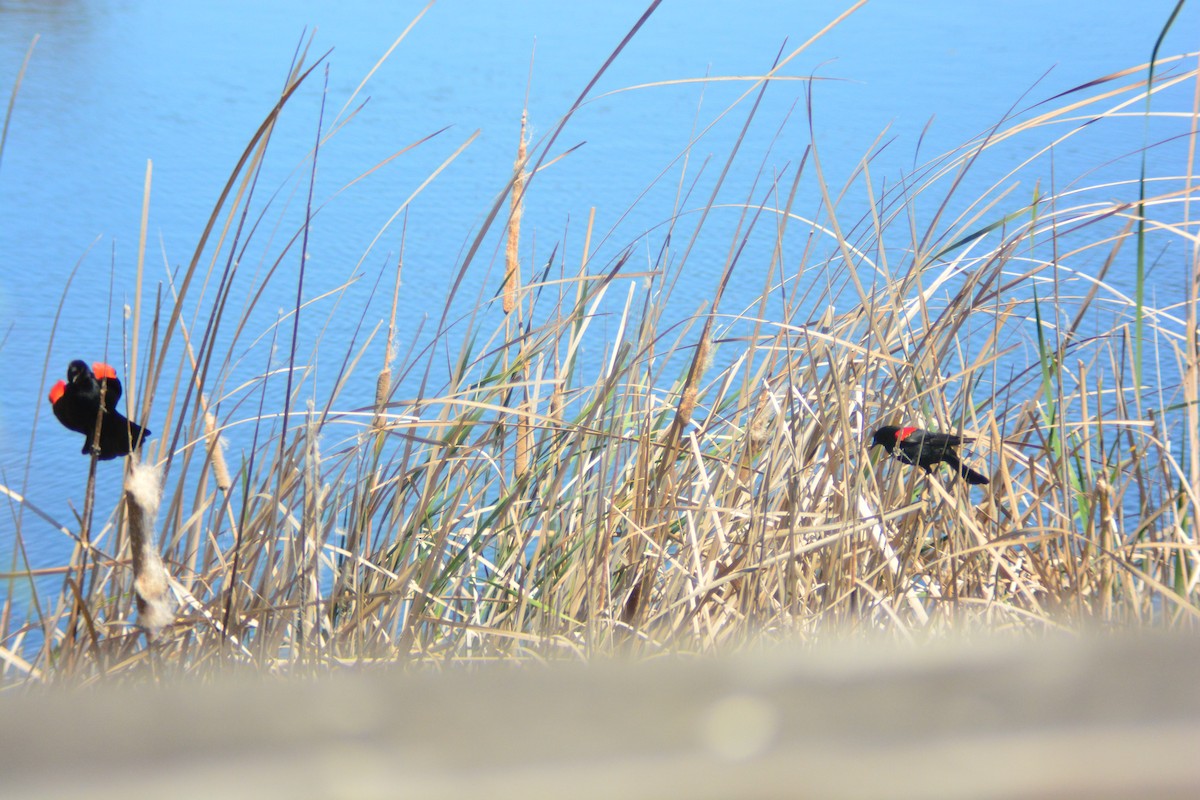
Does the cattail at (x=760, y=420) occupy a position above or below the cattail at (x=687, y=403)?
below

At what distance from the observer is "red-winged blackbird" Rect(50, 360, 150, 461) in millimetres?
557

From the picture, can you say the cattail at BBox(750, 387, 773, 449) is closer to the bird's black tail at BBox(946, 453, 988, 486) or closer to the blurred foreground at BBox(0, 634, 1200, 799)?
the bird's black tail at BBox(946, 453, 988, 486)

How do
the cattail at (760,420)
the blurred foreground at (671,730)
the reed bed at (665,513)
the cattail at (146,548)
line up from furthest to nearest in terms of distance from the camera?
the cattail at (760,420) → the reed bed at (665,513) → the cattail at (146,548) → the blurred foreground at (671,730)

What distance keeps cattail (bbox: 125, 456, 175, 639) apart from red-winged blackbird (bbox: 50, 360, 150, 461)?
45 mm

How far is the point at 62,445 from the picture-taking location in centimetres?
116

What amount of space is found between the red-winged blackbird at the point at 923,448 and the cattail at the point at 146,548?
1.58 feet

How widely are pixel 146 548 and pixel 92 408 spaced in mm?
101

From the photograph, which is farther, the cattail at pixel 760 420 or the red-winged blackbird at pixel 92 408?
the cattail at pixel 760 420

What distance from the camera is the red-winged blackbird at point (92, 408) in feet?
1.83

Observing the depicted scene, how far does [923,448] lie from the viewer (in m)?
0.70

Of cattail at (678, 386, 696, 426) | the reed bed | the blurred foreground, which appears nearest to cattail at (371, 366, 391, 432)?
the reed bed

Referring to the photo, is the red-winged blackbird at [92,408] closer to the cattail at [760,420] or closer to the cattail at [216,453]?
the cattail at [216,453]

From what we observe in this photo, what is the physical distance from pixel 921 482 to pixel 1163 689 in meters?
0.75

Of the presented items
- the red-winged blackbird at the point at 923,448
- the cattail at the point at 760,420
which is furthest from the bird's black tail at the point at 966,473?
the cattail at the point at 760,420
